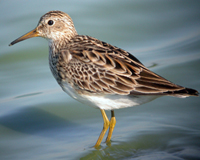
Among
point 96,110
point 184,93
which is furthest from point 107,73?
point 96,110

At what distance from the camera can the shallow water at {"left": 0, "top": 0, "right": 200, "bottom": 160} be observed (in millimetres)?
8508

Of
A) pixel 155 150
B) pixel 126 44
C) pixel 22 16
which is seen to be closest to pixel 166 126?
pixel 155 150

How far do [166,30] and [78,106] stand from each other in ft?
17.9

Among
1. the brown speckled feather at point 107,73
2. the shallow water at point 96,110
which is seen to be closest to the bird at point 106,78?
the brown speckled feather at point 107,73

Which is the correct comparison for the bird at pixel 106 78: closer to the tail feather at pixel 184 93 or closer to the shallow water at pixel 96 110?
the tail feather at pixel 184 93

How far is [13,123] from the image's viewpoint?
10234mm

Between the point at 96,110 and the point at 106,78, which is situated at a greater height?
the point at 106,78

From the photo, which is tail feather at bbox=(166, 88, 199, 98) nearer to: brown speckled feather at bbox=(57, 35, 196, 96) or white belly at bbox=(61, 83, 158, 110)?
brown speckled feather at bbox=(57, 35, 196, 96)

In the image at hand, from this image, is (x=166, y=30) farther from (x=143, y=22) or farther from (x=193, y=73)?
(x=193, y=73)

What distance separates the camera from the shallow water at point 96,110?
27.9 feet

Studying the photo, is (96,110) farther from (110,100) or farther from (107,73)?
(107,73)

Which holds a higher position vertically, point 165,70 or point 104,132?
point 165,70

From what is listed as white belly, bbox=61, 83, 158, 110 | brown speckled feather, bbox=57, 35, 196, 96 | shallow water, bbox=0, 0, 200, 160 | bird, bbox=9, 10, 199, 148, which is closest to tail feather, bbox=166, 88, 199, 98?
bird, bbox=9, 10, 199, 148

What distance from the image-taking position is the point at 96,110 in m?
10.5
